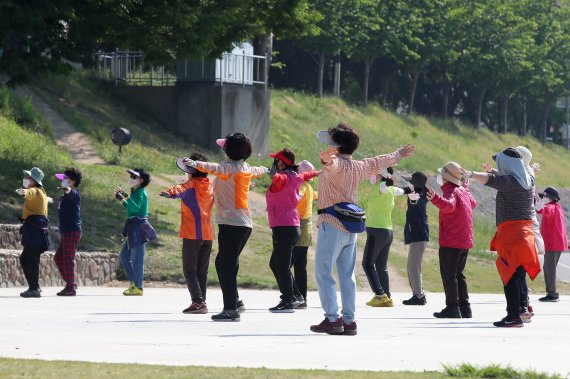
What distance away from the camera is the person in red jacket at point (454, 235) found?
52.2 feet

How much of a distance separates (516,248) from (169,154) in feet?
87.2

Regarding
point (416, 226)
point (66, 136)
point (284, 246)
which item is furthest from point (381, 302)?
point (66, 136)

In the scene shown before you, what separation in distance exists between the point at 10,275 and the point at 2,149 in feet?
31.2

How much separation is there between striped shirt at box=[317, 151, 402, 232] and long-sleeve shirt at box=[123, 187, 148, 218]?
6626mm

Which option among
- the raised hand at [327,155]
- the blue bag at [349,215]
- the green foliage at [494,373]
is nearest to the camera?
the green foliage at [494,373]

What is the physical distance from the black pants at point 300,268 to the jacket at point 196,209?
193cm

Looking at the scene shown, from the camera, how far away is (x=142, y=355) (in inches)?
426

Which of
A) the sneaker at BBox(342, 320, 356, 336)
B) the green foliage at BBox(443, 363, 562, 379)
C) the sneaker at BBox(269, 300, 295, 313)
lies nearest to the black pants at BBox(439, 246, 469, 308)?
the sneaker at BBox(269, 300, 295, 313)

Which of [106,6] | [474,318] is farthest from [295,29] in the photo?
[474,318]

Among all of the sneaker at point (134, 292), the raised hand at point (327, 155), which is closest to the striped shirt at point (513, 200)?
the raised hand at point (327, 155)

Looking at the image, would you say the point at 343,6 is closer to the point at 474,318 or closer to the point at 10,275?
the point at 10,275

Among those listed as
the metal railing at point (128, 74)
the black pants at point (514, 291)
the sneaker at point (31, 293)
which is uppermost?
the metal railing at point (128, 74)

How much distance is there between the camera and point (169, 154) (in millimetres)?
40406

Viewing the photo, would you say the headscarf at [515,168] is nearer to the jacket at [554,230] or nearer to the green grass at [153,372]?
the green grass at [153,372]
